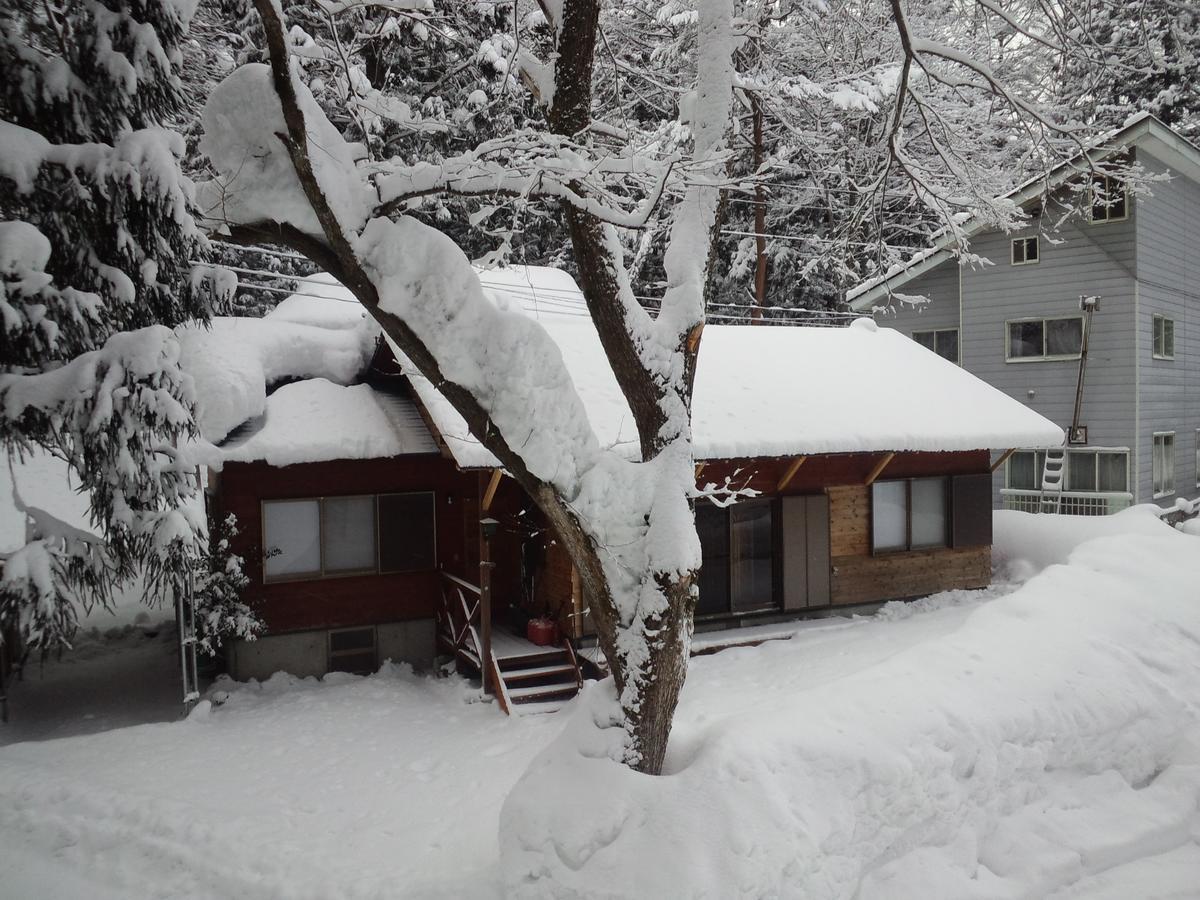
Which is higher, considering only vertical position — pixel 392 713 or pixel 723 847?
pixel 723 847

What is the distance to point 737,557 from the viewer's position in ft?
37.0

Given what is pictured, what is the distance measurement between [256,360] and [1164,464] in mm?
18164

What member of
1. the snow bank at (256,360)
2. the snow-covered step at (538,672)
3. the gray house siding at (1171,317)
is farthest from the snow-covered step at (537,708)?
the gray house siding at (1171,317)

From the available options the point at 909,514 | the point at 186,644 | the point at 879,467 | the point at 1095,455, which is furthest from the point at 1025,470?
the point at 186,644

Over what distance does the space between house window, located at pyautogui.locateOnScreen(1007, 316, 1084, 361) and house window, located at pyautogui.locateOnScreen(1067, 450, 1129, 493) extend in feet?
6.90

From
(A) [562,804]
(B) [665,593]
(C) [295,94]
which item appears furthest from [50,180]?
(A) [562,804]

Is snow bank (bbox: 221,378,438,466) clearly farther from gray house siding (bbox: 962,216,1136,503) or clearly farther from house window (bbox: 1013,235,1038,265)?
house window (bbox: 1013,235,1038,265)

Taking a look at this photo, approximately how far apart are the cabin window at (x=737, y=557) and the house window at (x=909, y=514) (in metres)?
1.90

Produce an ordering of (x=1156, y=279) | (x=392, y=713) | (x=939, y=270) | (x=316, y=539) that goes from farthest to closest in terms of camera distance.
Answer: (x=939, y=270), (x=1156, y=279), (x=316, y=539), (x=392, y=713)

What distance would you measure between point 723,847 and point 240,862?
340 cm

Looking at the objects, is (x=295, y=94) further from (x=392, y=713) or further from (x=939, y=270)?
(x=939, y=270)

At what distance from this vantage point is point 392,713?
8.97 metres

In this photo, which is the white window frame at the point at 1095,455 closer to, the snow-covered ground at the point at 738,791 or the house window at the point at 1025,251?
the house window at the point at 1025,251

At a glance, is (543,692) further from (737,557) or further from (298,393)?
(298,393)
